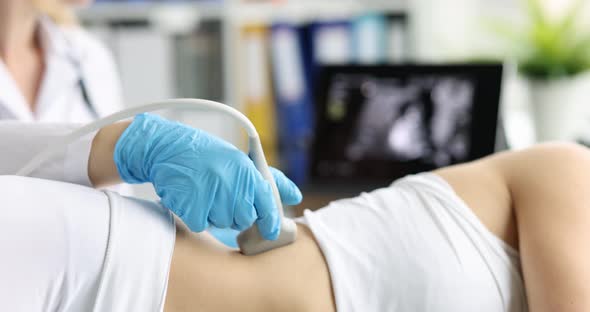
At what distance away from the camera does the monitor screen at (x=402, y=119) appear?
1.79 metres

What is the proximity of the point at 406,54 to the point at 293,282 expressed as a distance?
1.72 m

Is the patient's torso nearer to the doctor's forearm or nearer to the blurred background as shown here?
the doctor's forearm

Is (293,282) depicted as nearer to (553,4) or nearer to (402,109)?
(402,109)

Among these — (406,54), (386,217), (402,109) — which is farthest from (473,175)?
(406,54)

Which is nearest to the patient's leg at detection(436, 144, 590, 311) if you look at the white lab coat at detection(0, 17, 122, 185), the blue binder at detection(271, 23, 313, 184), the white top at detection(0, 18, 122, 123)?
the white lab coat at detection(0, 17, 122, 185)

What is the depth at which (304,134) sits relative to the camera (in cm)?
256

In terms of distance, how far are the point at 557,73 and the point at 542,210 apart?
1.27 m

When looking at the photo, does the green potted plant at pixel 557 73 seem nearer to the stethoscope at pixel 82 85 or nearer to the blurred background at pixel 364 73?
the blurred background at pixel 364 73

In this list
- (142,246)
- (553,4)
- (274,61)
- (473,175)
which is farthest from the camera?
(274,61)

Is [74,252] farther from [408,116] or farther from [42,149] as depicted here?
[408,116]

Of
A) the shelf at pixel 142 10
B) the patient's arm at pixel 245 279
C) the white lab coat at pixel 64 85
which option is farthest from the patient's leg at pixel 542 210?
the shelf at pixel 142 10

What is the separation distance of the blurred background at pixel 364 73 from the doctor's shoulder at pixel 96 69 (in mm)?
624

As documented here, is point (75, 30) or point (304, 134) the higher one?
point (75, 30)

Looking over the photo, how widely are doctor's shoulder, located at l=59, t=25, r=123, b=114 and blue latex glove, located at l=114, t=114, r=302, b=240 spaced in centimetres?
76
